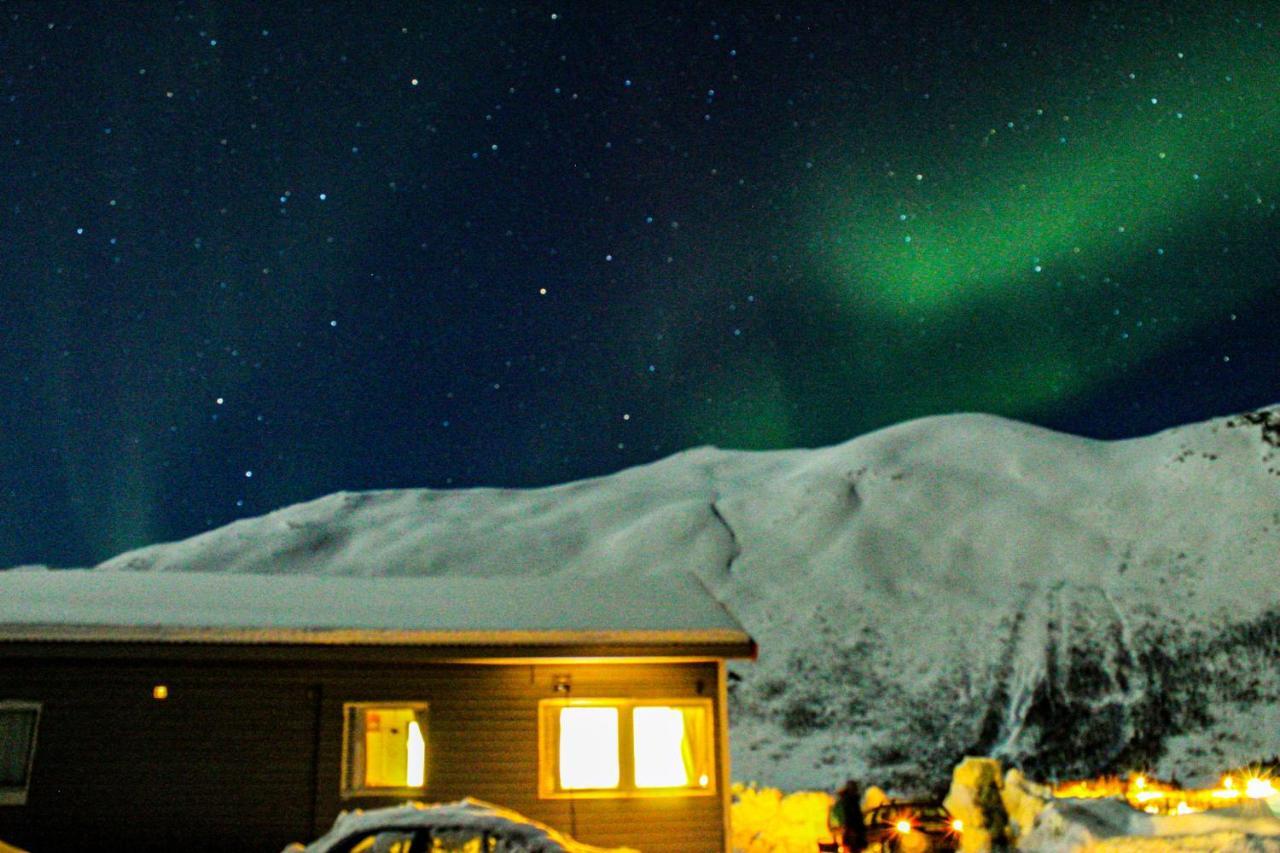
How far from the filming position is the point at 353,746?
15844 millimetres

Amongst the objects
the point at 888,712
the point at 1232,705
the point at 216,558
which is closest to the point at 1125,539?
the point at 1232,705

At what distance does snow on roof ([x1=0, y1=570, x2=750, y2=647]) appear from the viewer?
50.5 feet

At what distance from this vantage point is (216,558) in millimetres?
97875

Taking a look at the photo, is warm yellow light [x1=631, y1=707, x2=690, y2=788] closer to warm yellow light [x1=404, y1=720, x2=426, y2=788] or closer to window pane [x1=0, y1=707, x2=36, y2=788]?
warm yellow light [x1=404, y1=720, x2=426, y2=788]

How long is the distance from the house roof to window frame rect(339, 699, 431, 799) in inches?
34.2

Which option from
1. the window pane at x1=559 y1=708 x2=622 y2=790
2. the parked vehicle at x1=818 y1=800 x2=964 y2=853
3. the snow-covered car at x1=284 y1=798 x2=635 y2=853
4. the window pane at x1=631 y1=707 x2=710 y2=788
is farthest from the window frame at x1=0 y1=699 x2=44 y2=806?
the parked vehicle at x1=818 y1=800 x2=964 y2=853

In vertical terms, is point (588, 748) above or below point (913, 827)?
above

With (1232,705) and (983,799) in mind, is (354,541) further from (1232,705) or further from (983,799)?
(983,799)

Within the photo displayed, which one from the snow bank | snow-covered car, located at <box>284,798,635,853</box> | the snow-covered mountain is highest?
the snow-covered mountain

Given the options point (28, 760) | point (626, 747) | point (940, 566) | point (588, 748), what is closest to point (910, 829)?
point (626, 747)

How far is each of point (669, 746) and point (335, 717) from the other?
4397 millimetres

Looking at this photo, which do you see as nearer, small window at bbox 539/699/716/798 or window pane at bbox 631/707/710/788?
small window at bbox 539/699/716/798

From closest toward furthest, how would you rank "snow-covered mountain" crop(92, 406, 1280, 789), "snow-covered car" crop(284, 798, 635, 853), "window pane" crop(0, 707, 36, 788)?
"snow-covered car" crop(284, 798, 635, 853), "window pane" crop(0, 707, 36, 788), "snow-covered mountain" crop(92, 406, 1280, 789)

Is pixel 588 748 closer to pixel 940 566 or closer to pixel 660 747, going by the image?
pixel 660 747
